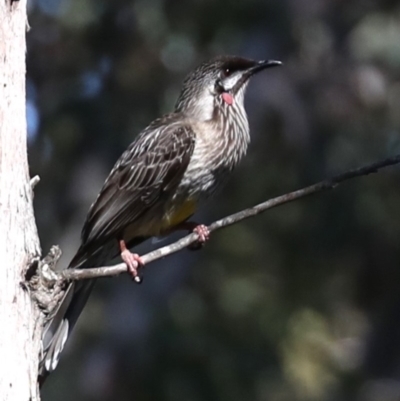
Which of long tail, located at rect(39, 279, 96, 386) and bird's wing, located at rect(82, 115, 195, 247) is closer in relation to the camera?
long tail, located at rect(39, 279, 96, 386)

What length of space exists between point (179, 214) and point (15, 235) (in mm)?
1822

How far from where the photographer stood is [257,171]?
10859mm

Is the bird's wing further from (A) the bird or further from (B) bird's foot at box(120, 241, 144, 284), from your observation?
(B) bird's foot at box(120, 241, 144, 284)

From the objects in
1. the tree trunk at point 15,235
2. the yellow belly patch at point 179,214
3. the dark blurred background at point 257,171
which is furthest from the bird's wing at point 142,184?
the dark blurred background at point 257,171

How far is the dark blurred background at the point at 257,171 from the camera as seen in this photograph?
31.8 feet

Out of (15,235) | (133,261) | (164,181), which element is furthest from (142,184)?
(15,235)

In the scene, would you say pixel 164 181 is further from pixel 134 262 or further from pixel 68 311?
pixel 68 311

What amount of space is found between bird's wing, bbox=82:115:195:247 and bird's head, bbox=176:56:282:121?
0.28 m

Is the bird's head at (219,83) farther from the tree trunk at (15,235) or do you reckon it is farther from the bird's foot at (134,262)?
the tree trunk at (15,235)

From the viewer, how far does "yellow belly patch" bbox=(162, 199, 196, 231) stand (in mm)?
5484

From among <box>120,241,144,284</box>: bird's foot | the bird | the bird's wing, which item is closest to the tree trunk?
<box>120,241,144,284</box>: bird's foot

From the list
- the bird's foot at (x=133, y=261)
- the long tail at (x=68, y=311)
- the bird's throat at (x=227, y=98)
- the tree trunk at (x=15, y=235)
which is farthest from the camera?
the bird's throat at (x=227, y=98)

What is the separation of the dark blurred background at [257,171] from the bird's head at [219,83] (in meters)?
3.22

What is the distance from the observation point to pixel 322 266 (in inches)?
456
